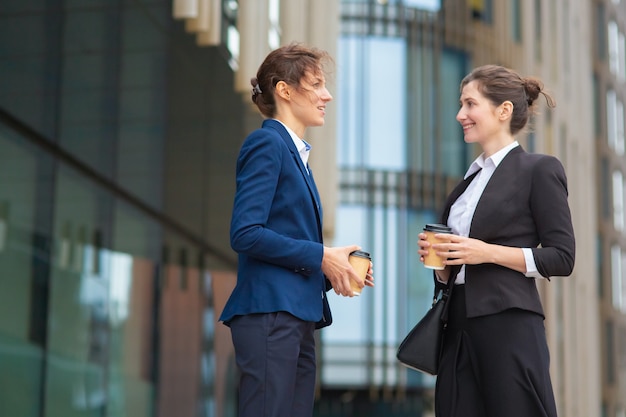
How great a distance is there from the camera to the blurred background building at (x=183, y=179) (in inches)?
413

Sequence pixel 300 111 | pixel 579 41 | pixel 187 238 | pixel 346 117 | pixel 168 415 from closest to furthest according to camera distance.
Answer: pixel 300 111
pixel 168 415
pixel 187 238
pixel 346 117
pixel 579 41

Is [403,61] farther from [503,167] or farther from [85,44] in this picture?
[503,167]

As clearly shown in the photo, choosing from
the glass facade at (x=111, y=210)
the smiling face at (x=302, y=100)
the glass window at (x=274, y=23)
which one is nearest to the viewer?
the smiling face at (x=302, y=100)

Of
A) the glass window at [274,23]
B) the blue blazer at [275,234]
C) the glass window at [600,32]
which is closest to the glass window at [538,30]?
the glass window at [600,32]

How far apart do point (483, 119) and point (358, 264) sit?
814mm

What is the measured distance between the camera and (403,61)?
98.7ft

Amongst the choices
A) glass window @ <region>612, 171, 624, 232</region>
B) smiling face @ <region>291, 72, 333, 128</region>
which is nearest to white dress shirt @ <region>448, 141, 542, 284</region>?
smiling face @ <region>291, 72, 333, 128</region>

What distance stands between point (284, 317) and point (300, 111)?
2.61ft

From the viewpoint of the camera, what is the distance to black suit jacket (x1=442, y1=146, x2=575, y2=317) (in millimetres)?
4238

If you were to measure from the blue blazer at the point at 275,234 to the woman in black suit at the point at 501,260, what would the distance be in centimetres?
46

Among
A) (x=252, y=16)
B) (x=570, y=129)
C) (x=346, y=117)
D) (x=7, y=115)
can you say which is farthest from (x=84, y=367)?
(x=570, y=129)

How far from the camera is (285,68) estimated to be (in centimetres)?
429

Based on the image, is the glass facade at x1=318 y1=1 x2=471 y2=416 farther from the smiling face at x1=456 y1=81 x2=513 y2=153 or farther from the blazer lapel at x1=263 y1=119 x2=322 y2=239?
the blazer lapel at x1=263 y1=119 x2=322 y2=239

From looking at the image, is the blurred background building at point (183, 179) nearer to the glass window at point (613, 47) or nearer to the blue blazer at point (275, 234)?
the blue blazer at point (275, 234)
